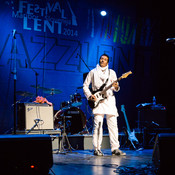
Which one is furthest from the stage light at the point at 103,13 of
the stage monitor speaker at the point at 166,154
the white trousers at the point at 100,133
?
the stage monitor speaker at the point at 166,154

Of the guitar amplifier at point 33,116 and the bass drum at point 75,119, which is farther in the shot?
the bass drum at point 75,119

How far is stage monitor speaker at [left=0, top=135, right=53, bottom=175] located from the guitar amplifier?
12.7 feet

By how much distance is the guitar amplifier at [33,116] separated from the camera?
6.67 meters

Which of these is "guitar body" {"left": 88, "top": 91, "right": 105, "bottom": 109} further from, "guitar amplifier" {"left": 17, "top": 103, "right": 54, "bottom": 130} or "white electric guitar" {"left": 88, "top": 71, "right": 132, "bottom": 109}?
"guitar amplifier" {"left": 17, "top": 103, "right": 54, "bottom": 130}

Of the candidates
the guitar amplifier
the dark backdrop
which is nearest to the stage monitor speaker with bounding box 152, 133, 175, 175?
the guitar amplifier

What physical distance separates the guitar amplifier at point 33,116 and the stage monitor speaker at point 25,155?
386 centimetres

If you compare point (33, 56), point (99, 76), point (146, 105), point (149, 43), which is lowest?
point (146, 105)

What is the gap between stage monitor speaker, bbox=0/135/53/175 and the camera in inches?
104

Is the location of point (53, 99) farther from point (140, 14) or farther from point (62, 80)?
point (140, 14)

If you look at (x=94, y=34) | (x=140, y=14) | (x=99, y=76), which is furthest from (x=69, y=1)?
(x=99, y=76)

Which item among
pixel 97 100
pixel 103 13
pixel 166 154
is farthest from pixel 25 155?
pixel 103 13

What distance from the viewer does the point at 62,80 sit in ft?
27.2

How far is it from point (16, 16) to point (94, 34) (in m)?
2.41

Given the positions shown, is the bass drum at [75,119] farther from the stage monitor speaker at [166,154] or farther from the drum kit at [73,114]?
the stage monitor speaker at [166,154]
